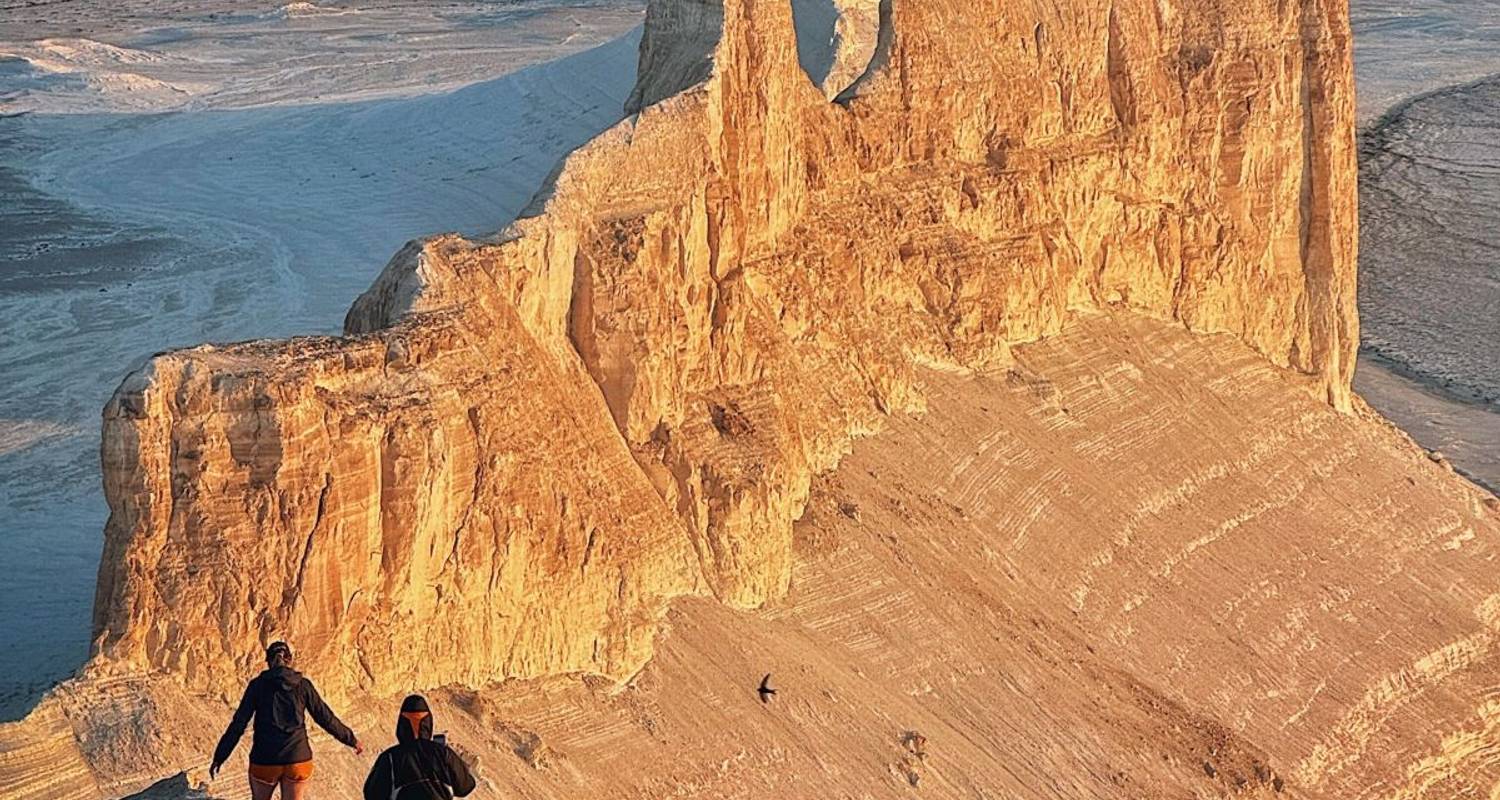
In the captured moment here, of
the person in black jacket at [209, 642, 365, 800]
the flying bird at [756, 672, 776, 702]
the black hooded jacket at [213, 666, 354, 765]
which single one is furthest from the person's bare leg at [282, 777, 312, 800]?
the flying bird at [756, 672, 776, 702]

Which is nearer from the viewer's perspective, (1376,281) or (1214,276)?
(1214,276)

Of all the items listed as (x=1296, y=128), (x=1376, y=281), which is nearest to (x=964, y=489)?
(x=1296, y=128)

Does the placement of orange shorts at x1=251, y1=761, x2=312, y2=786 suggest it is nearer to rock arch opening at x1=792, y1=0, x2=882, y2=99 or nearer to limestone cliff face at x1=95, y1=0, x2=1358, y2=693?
limestone cliff face at x1=95, y1=0, x2=1358, y2=693

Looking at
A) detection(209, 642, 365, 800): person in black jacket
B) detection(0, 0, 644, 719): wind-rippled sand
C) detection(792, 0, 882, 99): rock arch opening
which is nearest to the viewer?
detection(209, 642, 365, 800): person in black jacket

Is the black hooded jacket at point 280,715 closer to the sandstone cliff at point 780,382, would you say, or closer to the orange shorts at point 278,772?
the orange shorts at point 278,772

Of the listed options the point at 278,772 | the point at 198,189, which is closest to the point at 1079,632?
the point at 278,772

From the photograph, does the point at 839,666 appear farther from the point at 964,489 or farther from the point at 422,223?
the point at 422,223
